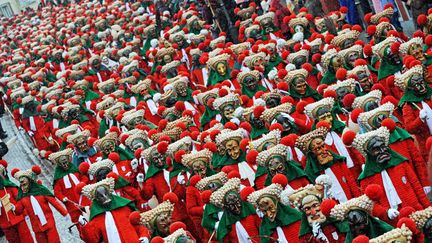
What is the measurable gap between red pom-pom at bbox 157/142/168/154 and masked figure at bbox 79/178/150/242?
4.33 ft

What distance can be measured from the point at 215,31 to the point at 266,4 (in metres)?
1.65

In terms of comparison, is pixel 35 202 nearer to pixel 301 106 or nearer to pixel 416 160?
pixel 301 106

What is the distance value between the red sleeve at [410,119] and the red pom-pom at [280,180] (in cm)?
247

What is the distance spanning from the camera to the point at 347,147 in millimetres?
13922

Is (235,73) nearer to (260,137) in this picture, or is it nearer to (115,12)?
(260,137)

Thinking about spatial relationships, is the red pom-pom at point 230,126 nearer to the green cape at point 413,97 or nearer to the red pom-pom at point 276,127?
the red pom-pom at point 276,127

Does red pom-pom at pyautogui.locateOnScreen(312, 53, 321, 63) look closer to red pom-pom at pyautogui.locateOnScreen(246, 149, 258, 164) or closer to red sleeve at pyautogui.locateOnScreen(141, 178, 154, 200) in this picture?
red sleeve at pyautogui.locateOnScreen(141, 178, 154, 200)

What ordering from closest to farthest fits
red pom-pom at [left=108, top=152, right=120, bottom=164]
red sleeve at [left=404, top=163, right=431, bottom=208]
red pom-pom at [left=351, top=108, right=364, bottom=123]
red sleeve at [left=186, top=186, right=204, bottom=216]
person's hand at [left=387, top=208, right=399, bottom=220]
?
person's hand at [left=387, top=208, right=399, bottom=220] → red sleeve at [left=404, top=163, right=431, bottom=208] → red pom-pom at [left=351, top=108, right=364, bottom=123] → red sleeve at [left=186, top=186, right=204, bottom=216] → red pom-pom at [left=108, top=152, right=120, bottom=164]

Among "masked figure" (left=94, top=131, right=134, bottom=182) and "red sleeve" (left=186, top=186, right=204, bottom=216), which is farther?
"masked figure" (left=94, top=131, right=134, bottom=182)

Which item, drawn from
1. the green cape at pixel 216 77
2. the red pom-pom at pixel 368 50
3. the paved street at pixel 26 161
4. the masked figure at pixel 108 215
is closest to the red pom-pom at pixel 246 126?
the masked figure at pixel 108 215

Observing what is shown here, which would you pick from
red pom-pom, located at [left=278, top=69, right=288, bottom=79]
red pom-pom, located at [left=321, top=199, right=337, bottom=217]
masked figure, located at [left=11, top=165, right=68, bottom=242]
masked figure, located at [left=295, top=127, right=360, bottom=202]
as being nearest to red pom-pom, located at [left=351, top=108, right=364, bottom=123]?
masked figure, located at [left=295, top=127, right=360, bottom=202]

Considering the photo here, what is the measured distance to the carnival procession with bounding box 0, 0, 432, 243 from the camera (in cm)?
1240

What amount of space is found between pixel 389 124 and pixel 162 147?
15.5 feet

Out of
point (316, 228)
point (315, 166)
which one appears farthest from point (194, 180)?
point (316, 228)
